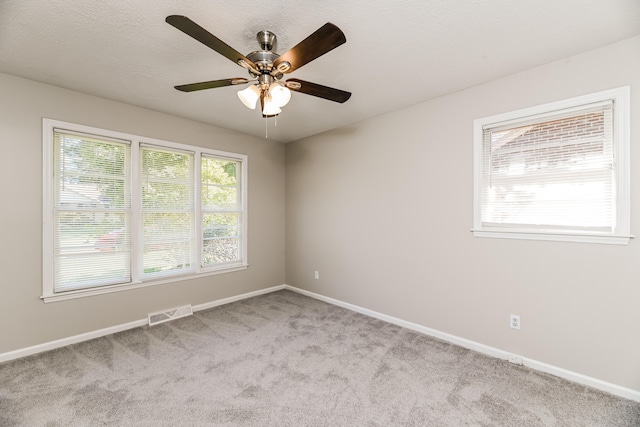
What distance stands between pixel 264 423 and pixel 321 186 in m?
2.99

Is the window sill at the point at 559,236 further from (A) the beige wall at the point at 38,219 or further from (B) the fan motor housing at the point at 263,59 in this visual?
(A) the beige wall at the point at 38,219

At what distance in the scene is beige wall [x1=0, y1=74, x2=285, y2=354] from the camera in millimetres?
2430

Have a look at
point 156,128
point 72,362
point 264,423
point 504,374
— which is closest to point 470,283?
point 504,374

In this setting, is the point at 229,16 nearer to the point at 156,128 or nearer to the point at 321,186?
the point at 156,128

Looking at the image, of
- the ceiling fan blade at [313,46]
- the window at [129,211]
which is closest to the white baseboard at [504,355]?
the window at [129,211]

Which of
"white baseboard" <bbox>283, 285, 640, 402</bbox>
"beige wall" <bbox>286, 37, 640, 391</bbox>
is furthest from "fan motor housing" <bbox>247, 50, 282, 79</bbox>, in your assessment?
"white baseboard" <bbox>283, 285, 640, 402</bbox>

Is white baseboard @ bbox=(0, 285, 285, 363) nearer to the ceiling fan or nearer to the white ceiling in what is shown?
the white ceiling

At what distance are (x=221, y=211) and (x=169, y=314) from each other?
4.85 feet

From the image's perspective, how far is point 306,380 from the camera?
7.04ft

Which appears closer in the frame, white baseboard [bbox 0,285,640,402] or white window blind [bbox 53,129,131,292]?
white baseboard [bbox 0,285,640,402]

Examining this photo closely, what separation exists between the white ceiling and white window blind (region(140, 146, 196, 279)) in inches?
33.9

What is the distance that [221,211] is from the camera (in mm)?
3949

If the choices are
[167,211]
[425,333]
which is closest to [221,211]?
[167,211]

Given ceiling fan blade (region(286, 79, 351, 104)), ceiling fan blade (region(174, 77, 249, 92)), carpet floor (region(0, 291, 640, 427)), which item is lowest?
carpet floor (region(0, 291, 640, 427))
